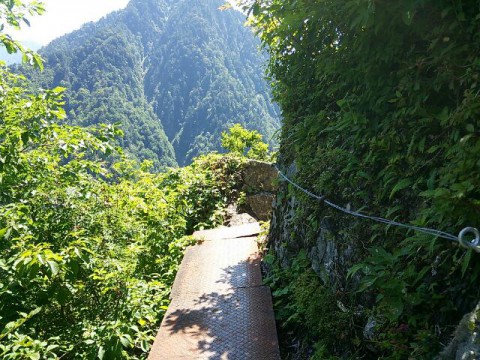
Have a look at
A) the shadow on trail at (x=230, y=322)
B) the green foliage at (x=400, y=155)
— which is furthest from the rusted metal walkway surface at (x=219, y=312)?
the green foliage at (x=400, y=155)

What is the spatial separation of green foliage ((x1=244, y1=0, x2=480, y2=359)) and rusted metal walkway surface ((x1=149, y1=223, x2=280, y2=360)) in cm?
93

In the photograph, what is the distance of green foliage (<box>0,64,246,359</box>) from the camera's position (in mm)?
3311

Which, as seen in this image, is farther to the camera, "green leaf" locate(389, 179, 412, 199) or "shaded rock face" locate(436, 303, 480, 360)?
"green leaf" locate(389, 179, 412, 199)

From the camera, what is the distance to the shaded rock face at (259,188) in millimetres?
10352

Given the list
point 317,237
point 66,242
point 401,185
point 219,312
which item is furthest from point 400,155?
point 66,242

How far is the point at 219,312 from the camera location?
4090mm

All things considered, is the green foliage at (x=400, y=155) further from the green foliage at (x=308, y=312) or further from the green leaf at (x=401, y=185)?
the green foliage at (x=308, y=312)

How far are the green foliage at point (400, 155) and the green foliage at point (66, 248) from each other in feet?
7.16

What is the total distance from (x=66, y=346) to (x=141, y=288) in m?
0.95

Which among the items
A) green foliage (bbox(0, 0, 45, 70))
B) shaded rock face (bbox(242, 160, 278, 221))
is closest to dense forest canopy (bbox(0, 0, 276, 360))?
green foliage (bbox(0, 0, 45, 70))

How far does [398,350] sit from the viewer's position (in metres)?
2.04

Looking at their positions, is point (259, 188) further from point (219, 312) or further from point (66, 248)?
point (66, 248)

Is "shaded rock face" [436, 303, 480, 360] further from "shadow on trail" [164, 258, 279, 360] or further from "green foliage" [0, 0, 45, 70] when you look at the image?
"green foliage" [0, 0, 45, 70]

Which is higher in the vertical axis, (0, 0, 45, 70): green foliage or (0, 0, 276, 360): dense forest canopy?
(0, 0, 45, 70): green foliage
